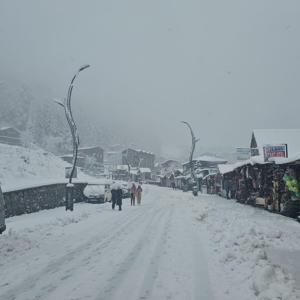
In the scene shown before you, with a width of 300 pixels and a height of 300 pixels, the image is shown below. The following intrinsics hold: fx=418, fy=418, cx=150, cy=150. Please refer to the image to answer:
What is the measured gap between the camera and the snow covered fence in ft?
62.0

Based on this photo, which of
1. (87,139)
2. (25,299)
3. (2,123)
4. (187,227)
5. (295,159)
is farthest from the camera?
(87,139)

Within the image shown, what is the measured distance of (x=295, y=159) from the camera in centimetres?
1672

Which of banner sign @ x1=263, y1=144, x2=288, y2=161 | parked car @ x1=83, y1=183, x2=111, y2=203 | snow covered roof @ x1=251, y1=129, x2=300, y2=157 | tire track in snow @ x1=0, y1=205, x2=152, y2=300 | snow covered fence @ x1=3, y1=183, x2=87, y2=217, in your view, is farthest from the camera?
snow covered roof @ x1=251, y1=129, x2=300, y2=157

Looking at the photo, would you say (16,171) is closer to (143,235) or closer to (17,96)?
(143,235)

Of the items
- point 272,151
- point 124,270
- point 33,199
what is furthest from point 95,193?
point 124,270

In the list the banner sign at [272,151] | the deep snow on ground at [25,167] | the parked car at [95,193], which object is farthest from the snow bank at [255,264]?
the parked car at [95,193]

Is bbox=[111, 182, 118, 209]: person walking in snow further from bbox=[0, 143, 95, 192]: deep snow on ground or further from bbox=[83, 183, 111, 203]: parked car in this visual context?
bbox=[83, 183, 111, 203]: parked car

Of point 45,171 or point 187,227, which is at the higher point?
point 45,171

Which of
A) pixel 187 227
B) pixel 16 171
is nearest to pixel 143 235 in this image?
pixel 187 227

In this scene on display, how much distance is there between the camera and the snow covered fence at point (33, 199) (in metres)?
18.9

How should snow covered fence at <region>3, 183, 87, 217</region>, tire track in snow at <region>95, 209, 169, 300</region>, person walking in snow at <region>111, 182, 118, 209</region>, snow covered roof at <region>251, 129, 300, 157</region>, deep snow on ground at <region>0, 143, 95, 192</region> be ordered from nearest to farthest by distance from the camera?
tire track in snow at <region>95, 209, 169, 300</region>
snow covered fence at <region>3, 183, 87, 217</region>
person walking in snow at <region>111, 182, 118, 209</region>
deep snow on ground at <region>0, 143, 95, 192</region>
snow covered roof at <region>251, 129, 300, 157</region>

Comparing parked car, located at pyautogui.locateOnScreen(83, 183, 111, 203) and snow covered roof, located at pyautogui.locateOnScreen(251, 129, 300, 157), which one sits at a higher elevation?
snow covered roof, located at pyautogui.locateOnScreen(251, 129, 300, 157)

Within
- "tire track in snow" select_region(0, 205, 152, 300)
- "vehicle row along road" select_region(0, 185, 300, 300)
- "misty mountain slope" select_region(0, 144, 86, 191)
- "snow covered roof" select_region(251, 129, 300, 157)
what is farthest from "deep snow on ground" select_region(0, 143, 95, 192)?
"snow covered roof" select_region(251, 129, 300, 157)

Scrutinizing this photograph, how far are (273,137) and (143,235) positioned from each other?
39.7 m
